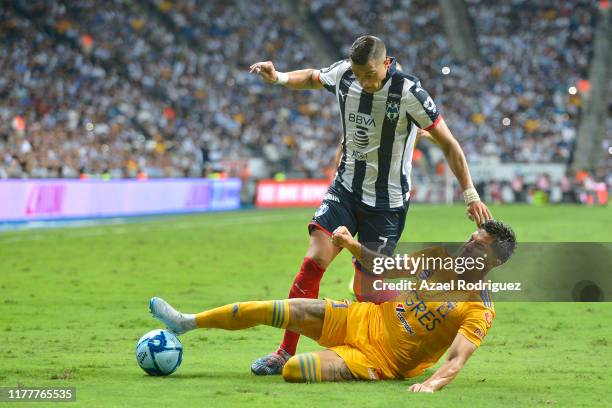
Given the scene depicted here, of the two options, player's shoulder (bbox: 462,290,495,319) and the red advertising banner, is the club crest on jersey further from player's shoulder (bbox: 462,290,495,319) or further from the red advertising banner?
the red advertising banner

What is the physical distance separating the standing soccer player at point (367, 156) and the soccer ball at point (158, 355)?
0.58 m

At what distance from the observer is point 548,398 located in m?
6.46

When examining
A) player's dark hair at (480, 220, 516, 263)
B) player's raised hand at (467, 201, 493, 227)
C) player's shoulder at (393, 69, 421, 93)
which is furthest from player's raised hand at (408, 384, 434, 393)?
player's shoulder at (393, 69, 421, 93)

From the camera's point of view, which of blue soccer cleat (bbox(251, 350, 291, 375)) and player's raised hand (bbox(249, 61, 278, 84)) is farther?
player's raised hand (bbox(249, 61, 278, 84))

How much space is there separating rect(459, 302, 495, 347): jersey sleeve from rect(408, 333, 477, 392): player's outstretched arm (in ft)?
0.14

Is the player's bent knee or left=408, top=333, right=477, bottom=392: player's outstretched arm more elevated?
left=408, top=333, right=477, bottom=392: player's outstretched arm

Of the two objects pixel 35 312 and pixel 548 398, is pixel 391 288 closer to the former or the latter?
pixel 548 398

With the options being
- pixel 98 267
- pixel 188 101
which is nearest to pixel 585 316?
pixel 98 267

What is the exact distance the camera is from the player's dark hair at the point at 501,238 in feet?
21.4

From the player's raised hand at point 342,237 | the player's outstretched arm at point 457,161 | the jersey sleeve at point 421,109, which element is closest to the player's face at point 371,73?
the jersey sleeve at point 421,109

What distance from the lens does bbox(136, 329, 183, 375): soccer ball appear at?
23.0ft

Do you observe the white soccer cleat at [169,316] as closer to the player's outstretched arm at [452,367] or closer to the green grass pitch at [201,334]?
the green grass pitch at [201,334]

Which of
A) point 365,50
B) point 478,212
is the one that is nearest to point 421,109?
point 365,50

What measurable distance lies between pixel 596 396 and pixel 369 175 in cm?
233
